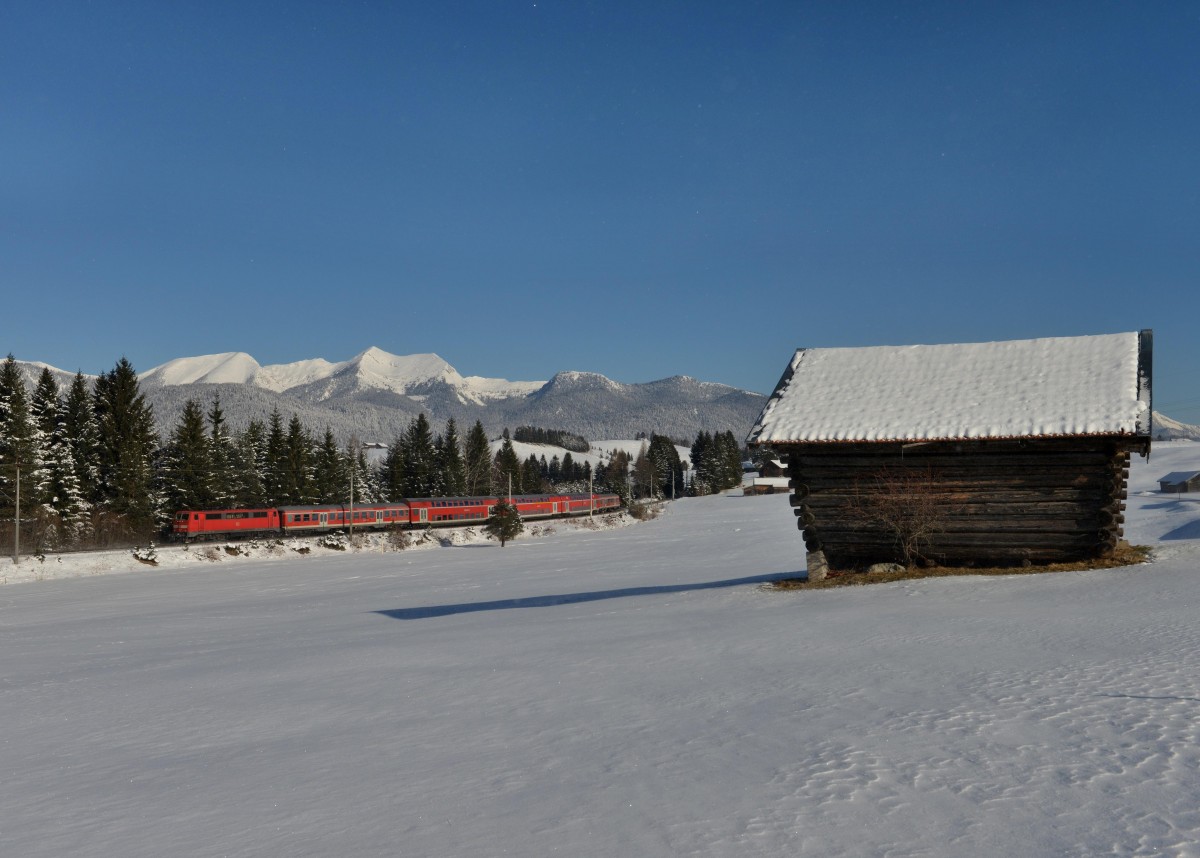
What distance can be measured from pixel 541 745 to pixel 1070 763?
404 centimetres

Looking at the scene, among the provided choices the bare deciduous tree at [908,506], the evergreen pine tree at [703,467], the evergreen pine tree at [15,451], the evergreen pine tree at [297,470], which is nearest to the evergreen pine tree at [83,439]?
the evergreen pine tree at [15,451]

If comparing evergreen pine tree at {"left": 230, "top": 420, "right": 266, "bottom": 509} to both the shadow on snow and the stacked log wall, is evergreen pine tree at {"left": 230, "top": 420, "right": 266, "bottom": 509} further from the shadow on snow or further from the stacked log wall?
the stacked log wall

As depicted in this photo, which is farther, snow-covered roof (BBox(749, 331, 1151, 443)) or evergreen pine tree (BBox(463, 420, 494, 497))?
evergreen pine tree (BBox(463, 420, 494, 497))

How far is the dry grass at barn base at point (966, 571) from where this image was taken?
16.6m

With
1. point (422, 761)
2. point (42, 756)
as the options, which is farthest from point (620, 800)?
point (42, 756)

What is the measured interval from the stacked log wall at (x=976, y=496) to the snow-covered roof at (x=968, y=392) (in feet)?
1.48

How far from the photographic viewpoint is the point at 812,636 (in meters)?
11.8

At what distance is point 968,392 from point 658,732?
553 inches

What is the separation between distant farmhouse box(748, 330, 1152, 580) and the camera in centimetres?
1675

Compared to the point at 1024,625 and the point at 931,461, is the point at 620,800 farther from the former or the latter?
the point at 931,461

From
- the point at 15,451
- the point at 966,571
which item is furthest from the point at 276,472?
the point at 966,571

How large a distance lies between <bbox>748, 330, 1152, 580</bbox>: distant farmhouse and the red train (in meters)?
45.2

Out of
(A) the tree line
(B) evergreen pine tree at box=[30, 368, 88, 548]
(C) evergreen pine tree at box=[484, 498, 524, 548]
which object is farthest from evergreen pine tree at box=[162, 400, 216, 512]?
(C) evergreen pine tree at box=[484, 498, 524, 548]

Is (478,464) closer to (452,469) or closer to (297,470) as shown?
(452,469)
